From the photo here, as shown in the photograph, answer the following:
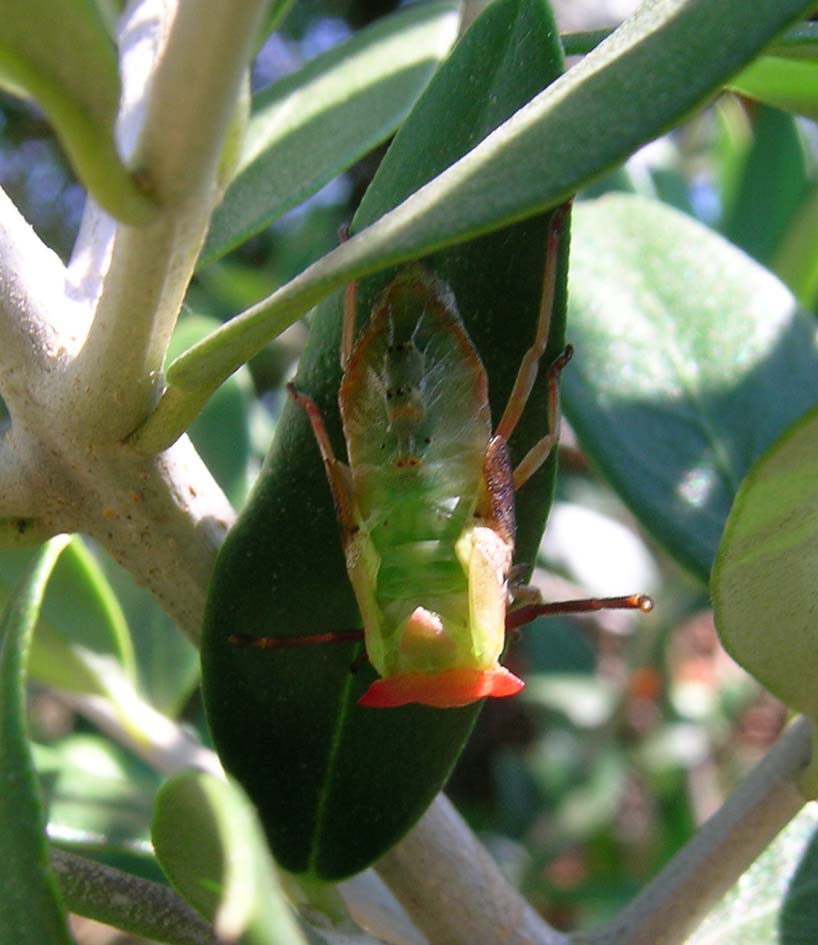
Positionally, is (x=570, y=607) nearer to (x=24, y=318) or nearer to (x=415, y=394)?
(x=415, y=394)

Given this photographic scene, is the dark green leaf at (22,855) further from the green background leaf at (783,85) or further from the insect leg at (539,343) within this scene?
the green background leaf at (783,85)

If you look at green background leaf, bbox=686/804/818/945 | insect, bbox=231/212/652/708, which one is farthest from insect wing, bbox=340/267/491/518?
green background leaf, bbox=686/804/818/945

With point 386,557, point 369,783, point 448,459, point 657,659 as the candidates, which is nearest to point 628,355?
point 448,459

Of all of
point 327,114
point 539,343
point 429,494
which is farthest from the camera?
point 327,114

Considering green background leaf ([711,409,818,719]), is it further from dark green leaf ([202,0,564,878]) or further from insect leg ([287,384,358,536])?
insect leg ([287,384,358,536])

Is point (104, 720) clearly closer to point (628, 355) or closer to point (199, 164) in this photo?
point (628, 355)

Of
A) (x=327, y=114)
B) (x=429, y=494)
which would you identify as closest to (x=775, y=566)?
(x=429, y=494)
